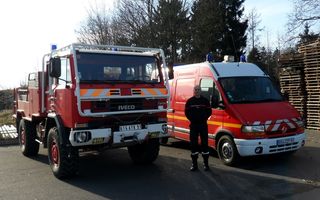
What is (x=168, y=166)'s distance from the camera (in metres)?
9.89

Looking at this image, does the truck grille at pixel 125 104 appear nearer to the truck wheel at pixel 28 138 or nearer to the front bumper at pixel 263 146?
the front bumper at pixel 263 146

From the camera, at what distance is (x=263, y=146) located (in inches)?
357

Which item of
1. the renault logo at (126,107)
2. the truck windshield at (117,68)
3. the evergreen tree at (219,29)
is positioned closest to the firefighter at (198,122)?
the truck windshield at (117,68)

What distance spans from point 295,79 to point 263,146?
8284mm

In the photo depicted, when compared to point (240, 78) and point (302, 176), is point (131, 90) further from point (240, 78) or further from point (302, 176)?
point (302, 176)

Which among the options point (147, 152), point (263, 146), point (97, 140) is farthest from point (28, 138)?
point (263, 146)

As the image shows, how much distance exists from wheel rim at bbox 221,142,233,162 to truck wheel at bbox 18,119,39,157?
5.10 metres

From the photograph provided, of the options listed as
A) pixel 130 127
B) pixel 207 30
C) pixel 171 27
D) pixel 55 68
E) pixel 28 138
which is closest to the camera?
pixel 55 68

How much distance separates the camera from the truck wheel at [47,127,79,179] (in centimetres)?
852

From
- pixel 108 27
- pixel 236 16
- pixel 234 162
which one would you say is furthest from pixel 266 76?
pixel 108 27

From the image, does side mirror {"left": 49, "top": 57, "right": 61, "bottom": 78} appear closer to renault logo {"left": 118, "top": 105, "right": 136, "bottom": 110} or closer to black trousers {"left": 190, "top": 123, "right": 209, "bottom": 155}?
renault logo {"left": 118, "top": 105, "right": 136, "bottom": 110}

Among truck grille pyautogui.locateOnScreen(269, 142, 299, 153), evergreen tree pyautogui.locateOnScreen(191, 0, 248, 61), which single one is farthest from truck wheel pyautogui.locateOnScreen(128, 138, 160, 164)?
evergreen tree pyautogui.locateOnScreen(191, 0, 248, 61)

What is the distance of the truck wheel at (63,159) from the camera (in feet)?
27.9

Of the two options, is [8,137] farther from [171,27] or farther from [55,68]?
[171,27]
